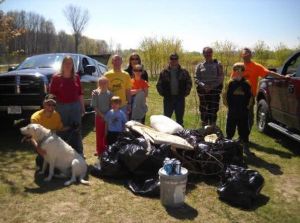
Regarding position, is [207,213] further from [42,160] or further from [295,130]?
[295,130]

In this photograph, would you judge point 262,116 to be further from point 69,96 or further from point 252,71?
point 69,96

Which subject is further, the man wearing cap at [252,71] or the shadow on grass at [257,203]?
the man wearing cap at [252,71]

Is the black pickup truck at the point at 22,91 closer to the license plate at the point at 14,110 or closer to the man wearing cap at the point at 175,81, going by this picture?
the license plate at the point at 14,110

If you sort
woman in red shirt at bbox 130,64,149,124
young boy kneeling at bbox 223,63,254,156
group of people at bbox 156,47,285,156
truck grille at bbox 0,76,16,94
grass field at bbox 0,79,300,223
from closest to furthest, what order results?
grass field at bbox 0,79,300,223 < young boy kneeling at bbox 223,63,254,156 < group of people at bbox 156,47,285,156 < woman in red shirt at bbox 130,64,149,124 < truck grille at bbox 0,76,16,94

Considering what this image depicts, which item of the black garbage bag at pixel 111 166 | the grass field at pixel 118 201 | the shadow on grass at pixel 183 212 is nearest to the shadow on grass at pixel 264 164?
the grass field at pixel 118 201

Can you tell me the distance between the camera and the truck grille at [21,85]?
24.9ft

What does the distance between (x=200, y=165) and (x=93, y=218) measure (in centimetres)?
208

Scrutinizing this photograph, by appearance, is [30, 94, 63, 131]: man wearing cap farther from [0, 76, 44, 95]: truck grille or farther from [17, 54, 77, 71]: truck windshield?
[17, 54, 77, 71]: truck windshield

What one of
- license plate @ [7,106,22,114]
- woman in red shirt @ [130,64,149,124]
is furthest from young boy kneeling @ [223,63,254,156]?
license plate @ [7,106,22,114]

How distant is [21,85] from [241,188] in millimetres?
5162

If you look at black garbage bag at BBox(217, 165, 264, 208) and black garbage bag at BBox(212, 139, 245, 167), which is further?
black garbage bag at BBox(212, 139, 245, 167)

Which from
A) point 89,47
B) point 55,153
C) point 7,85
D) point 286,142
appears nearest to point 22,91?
point 7,85

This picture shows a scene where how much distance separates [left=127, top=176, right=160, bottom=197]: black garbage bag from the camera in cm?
492

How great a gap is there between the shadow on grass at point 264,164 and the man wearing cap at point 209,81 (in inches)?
52.3
